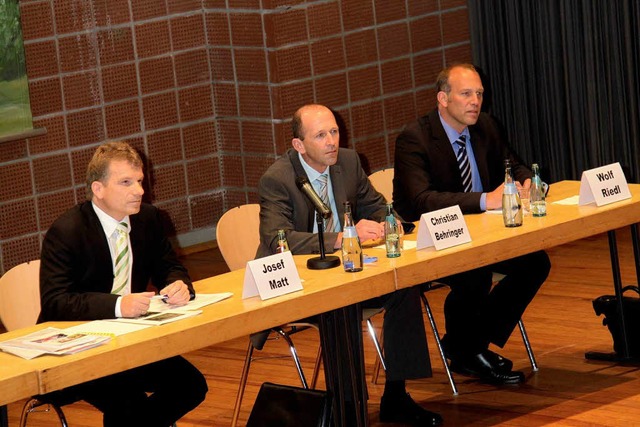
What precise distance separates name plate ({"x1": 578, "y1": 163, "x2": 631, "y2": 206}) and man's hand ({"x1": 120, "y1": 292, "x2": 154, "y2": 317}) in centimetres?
199

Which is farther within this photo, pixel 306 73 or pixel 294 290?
pixel 306 73

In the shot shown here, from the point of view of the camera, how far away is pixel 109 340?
12.1ft

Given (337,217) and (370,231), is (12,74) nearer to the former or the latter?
(337,217)

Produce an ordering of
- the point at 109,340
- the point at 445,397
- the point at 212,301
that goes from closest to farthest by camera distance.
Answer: the point at 109,340 → the point at 212,301 → the point at 445,397

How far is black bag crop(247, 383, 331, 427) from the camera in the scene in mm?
4156

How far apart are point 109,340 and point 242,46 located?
476 cm

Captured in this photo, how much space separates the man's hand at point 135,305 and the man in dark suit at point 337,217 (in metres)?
0.95

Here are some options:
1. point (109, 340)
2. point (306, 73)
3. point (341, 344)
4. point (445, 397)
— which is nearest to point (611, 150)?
point (306, 73)

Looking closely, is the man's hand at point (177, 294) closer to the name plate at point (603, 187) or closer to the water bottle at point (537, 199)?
the water bottle at point (537, 199)

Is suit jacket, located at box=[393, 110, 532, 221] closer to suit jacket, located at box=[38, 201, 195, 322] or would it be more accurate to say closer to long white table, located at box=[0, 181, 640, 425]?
long white table, located at box=[0, 181, 640, 425]

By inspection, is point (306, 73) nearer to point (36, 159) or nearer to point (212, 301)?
point (36, 159)

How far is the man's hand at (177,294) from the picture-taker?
406cm

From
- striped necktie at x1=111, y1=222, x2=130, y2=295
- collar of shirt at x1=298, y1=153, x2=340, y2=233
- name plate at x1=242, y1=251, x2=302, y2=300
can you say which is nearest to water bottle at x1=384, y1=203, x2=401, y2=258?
name plate at x1=242, y1=251, x2=302, y2=300

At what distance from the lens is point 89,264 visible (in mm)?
4266
